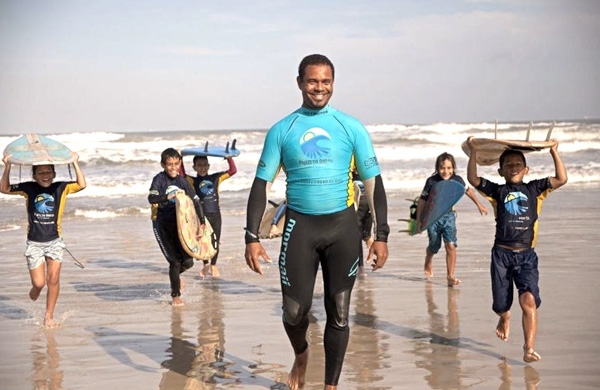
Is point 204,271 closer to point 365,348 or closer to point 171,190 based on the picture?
point 171,190

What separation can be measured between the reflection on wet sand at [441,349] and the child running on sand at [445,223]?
3.69 ft

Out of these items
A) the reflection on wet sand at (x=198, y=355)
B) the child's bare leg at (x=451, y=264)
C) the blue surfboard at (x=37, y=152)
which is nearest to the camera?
the reflection on wet sand at (x=198, y=355)

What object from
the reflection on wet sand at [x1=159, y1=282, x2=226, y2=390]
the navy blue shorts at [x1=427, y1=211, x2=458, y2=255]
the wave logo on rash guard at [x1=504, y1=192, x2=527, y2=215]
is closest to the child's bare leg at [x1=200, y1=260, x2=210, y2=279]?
the reflection on wet sand at [x1=159, y1=282, x2=226, y2=390]

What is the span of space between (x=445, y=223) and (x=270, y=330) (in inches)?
135

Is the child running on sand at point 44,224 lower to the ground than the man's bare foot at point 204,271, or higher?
higher

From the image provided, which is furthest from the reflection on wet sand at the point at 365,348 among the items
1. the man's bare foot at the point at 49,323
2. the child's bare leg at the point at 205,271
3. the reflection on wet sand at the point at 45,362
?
the man's bare foot at the point at 49,323

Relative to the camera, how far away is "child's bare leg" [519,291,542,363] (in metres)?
6.47

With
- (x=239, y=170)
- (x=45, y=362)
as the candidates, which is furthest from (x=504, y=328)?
(x=239, y=170)

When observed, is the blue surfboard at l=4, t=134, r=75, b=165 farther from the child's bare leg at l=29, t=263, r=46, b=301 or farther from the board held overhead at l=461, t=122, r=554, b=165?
the board held overhead at l=461, t=122, r=554, b=165

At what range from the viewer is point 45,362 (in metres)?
7.00

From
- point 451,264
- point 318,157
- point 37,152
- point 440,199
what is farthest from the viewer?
point 451,264

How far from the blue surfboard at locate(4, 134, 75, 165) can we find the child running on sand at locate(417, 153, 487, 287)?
4.16 meters

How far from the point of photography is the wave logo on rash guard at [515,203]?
6824 millimetres

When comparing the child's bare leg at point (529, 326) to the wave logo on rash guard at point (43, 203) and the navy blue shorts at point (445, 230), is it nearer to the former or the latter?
the navy blue shorts at point (445, 230)
